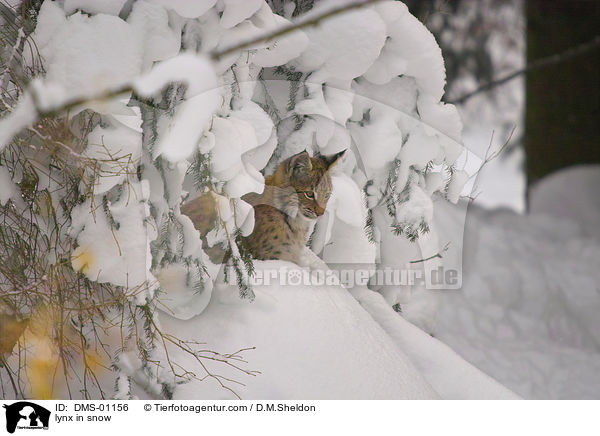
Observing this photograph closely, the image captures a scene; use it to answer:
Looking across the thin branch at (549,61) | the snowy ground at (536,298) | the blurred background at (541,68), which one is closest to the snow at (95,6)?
the thin branch at (549,61)

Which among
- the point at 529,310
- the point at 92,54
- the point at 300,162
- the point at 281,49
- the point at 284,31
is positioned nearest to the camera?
the point at 284,31

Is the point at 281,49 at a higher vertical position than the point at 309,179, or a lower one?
higher

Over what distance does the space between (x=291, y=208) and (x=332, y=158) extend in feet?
1.10

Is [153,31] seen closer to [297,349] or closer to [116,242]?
[116,242]

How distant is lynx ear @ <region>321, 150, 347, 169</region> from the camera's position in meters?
2.81

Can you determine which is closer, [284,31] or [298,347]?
[284,31]

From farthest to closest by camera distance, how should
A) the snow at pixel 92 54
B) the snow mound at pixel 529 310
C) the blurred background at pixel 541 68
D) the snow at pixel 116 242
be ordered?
the blurred background at pixel 541 68, the snow mound at pixel 529 310, the snow at pixel 116 242, the snow at pixel 92 54

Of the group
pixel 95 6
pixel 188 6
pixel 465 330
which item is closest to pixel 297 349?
pixel 188 6

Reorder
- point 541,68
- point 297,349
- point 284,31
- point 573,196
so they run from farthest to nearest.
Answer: point 573,196 < point 541,68 < point 297,349 < point 284,31

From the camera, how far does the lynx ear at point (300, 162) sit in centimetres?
282

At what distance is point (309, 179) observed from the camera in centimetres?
288
